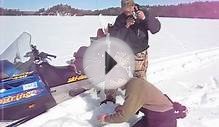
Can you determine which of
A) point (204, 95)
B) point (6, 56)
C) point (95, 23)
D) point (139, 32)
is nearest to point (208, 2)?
point (95, 23)

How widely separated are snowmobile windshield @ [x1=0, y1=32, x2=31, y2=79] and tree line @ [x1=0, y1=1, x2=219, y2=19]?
0.34 metres

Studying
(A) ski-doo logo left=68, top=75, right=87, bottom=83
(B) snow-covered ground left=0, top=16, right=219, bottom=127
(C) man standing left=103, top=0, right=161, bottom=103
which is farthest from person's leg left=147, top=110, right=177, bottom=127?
(A) ski-doo logo left=68, top=75, right=87, bottom=83

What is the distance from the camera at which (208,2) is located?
802 cm

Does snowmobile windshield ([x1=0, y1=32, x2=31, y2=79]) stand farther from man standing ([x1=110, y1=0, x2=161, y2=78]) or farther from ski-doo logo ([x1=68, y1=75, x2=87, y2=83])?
man standing ([x1=110, y1=0, x2=161, y2=78])

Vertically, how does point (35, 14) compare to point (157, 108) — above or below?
above

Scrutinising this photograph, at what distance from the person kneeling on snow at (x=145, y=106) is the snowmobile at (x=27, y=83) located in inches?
35.0

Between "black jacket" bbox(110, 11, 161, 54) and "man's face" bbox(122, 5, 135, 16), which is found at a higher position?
"man's face" bbox(122, 5, 135, 16)

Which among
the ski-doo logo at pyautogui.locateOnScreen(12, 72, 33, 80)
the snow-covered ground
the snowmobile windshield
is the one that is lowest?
the snow-covered ground

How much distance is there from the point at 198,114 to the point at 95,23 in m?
3.22

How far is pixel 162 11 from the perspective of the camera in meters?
7.13

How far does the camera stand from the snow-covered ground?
11.9 ft

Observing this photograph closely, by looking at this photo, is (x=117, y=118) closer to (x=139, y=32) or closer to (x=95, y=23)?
(x=139, y=32)
